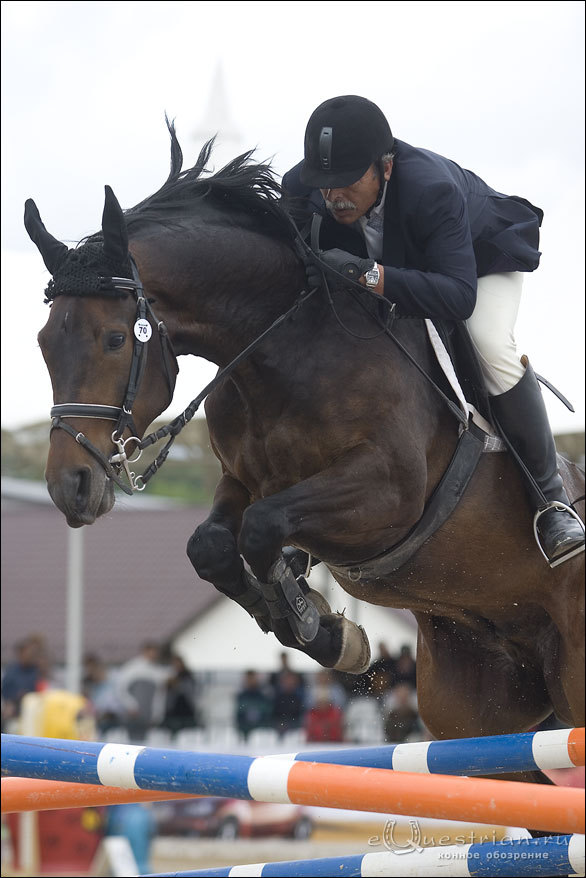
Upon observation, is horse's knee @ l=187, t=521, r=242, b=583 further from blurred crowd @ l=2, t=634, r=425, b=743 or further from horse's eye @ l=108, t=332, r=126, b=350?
blurred crowd @ l=2, t=634, r=425, b=743

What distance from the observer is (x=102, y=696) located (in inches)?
394

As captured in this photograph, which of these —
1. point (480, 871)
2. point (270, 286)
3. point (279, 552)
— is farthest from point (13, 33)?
point (480, 871)

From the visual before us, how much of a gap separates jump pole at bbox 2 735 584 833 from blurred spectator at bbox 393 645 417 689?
547cm

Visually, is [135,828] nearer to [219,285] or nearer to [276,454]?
[276,454]

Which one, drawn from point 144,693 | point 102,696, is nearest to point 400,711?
point 144,693

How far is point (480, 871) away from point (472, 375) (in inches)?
53.9

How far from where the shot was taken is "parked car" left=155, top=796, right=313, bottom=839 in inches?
360

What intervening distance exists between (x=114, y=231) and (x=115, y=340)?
27cm

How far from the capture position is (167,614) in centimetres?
1741

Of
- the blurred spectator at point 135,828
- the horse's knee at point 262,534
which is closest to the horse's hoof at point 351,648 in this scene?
the horse's knee at point 262,534

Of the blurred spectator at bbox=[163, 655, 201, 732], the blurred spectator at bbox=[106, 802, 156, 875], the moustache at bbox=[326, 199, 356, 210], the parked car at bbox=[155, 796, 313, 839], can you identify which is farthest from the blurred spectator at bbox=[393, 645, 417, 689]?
the moustache at bbox=[326, 199, 356, 210]

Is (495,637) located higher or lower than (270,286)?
lower

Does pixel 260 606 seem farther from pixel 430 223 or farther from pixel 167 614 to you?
pixel 167 614

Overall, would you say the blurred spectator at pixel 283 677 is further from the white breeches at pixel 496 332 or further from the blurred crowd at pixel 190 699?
the white breeches at pixel 496 332
